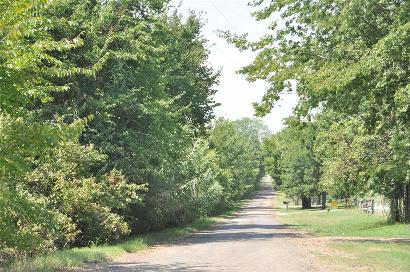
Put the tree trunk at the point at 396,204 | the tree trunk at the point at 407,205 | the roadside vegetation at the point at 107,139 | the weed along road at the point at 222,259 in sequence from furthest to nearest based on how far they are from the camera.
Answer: the tree trunk at the point at 396,204
the tree trunk at the point at 407,205
the roadside vegetation at the point at 107,139
the weed along road at the point at 222,259

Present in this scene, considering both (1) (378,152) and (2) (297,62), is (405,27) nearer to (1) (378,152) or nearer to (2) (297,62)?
(2) (297,62)

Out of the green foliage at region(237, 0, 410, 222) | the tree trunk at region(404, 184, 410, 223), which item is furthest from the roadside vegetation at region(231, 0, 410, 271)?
the tree trunk at region(404, 184, 410, 223)

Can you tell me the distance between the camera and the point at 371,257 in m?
17.6

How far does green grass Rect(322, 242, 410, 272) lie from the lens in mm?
15294

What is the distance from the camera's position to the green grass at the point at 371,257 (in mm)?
15294

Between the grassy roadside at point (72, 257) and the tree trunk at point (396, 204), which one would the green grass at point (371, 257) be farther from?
the tree trunk at point (396, 204)

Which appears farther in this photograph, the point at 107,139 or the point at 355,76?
the point at 107,139

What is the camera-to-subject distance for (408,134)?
17.6 meters

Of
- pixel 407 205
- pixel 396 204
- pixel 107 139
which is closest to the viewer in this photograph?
pixel 107 139

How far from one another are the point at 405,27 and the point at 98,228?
13844mm

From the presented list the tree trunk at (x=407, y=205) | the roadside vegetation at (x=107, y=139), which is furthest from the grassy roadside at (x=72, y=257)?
the tree trunk at (x=407, y=205)

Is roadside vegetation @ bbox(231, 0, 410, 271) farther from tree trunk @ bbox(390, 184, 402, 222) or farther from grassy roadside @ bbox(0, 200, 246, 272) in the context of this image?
grassy roadside @ bbox(0, 200, 246, 272)

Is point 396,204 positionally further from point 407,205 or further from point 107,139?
point 107,139

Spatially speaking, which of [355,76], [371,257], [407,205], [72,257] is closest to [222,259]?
[72,257]
